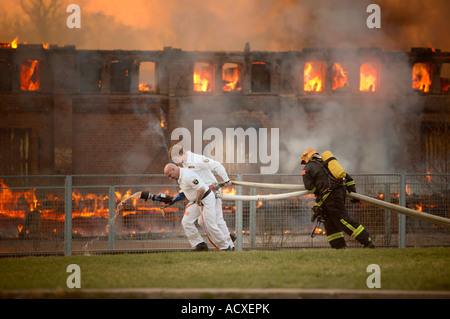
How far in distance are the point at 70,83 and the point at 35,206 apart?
1036cm

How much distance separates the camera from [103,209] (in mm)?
10531

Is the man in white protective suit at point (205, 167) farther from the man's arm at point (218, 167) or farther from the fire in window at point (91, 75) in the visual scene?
the fire in window at point (91, 75)

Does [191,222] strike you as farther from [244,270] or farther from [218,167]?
[244,270]

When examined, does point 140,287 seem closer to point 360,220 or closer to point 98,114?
point 360,220

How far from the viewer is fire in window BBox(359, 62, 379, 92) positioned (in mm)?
20141

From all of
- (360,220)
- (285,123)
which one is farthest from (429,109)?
(360,220)

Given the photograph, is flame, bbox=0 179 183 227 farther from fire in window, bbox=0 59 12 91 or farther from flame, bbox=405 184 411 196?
fire in window, bbox=0 59 12 91

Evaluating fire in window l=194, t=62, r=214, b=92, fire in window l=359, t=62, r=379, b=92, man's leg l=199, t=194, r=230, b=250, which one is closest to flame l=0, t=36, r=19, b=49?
fire in window l=194, t=62, r=214, b=92

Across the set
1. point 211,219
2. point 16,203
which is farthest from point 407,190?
point 16,203

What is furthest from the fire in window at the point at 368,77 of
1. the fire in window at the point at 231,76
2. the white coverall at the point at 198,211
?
the white coverall at the point at 198,211

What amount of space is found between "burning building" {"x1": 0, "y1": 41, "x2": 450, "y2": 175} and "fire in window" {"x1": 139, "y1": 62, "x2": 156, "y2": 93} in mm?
39

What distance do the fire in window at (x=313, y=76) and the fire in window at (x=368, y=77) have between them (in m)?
1.58

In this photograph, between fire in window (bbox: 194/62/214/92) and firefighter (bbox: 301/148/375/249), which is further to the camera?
fire in window (bbox: 194/62/214/92)

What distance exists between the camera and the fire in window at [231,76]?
2012 centimetres
